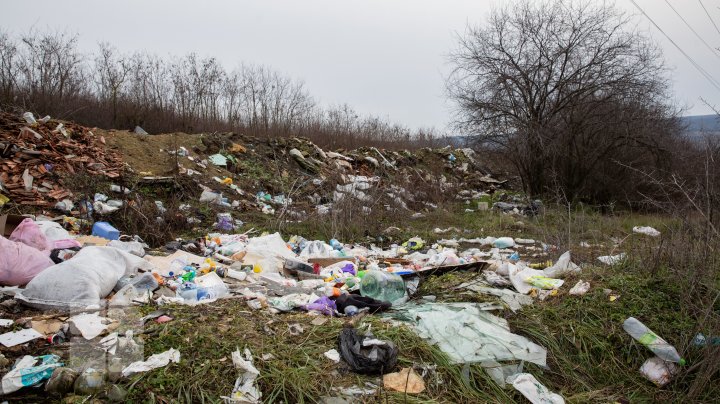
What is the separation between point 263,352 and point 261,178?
28.2 ft

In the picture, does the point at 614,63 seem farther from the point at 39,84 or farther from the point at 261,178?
the point at 39,84

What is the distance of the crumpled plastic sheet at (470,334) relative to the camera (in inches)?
108

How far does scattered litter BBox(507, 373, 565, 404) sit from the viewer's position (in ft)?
8.03

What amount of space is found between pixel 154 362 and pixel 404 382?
1.24 m

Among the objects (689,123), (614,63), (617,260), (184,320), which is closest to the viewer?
(184,320)

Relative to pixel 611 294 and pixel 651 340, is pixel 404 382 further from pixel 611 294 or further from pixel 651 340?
pixel 611 294

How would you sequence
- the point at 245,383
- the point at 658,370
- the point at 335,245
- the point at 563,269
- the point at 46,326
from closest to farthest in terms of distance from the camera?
1. the point at 245,383
2. the point at 46,326
3. the point at 658,370
4. the point at 563,269
5. the point at 335,245

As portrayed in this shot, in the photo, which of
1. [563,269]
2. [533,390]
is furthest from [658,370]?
[563,269]

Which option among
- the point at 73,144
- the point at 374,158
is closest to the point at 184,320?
the point at 73,144

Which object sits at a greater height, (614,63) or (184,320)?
(614,63)

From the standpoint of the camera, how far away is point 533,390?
98.4 inches

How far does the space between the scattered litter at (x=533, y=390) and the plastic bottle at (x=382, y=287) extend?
3.88ft

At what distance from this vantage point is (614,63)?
12430mm


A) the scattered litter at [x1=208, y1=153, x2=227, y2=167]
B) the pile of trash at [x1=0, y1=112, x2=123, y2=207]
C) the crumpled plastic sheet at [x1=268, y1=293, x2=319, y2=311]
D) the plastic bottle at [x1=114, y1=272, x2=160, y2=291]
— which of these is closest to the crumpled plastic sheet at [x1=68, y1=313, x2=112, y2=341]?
the plastic bottle at [x1=114, y1=272, x2=160, y2=291]
